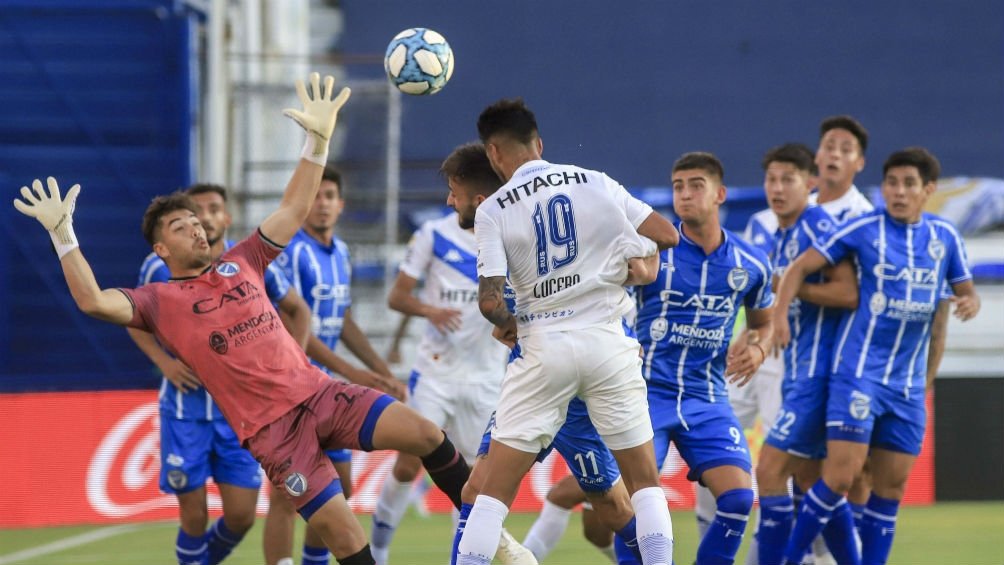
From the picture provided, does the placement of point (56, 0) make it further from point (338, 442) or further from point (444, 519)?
point (338, 442)

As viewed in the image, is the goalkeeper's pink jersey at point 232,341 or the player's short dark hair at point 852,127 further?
the player's short dark hair at point 852,127

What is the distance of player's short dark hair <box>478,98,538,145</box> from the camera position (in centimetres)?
608

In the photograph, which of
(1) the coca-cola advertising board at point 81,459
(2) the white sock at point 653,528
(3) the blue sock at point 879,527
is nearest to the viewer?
(2) the white sock at point 653,528

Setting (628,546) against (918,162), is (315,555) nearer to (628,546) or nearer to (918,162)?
(628,546)

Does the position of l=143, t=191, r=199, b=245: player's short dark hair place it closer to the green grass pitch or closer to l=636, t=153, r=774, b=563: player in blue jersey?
l=636, t=153, r=774, b=563: player in blue jersey

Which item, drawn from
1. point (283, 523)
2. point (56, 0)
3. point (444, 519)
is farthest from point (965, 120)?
point (283, 523)

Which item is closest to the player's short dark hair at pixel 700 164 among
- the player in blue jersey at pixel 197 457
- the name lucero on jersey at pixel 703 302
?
the name lucero on jersey at pixel 703 302

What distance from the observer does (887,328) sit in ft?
25.6

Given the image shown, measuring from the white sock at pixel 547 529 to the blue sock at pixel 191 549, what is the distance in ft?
5.70

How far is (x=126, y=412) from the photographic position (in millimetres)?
11914

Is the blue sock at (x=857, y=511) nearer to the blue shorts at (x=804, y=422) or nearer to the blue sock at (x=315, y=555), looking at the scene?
the blue shorts at (x=804, y=422)

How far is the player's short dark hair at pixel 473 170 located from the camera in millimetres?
6566

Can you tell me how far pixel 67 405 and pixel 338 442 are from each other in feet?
20.9

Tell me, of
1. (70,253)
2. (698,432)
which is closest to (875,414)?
(698,432)
